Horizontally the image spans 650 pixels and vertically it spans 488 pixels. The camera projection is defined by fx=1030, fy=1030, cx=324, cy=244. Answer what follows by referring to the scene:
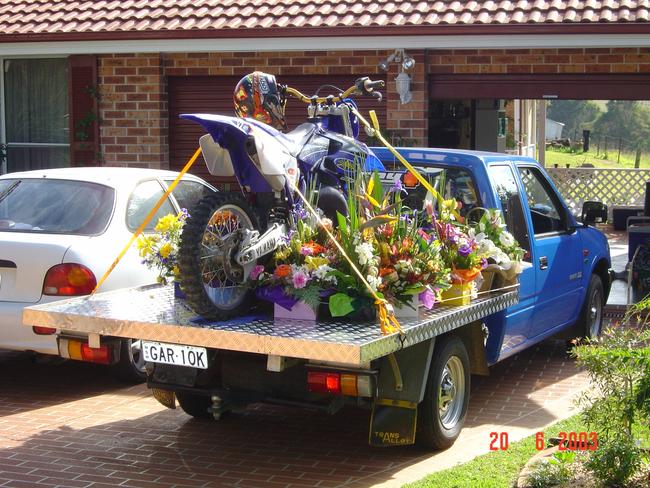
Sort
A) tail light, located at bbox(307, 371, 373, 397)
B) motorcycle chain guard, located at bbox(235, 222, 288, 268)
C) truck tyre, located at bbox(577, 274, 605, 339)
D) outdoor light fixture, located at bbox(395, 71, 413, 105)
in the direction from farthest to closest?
1. outdoor light fixture, located at bbox(395, 71, 413, 105)
2. truck tyre, located at bbox(577, 274, 605, 339)
3. motorcycle chain guard, located at bbox(235, 222, 288, 268)
4. tail light, located at bbox(307, 371, 373, 397)

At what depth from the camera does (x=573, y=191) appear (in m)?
23.4

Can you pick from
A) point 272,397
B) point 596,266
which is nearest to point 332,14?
point 596,266

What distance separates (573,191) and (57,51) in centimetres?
1374

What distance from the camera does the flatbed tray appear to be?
16.8 ft

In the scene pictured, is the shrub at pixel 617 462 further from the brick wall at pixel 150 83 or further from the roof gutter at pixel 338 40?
the brick wall at pixel 150 83

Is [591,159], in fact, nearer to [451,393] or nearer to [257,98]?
[257,98]

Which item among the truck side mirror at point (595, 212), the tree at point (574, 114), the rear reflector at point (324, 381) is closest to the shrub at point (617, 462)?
the rear reflector at point (324, 381)

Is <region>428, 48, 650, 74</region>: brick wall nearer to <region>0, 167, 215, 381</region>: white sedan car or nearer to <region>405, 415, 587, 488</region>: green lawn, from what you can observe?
<region>0, 167, 215, 381</region>: white sedan car

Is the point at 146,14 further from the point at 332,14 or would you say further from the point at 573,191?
the point at 573,191

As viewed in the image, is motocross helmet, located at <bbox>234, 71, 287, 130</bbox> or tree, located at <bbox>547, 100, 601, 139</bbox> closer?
motocross helmet, located at <bbox>234, 71, 287, 130</bbox>

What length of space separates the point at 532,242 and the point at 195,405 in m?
2.82

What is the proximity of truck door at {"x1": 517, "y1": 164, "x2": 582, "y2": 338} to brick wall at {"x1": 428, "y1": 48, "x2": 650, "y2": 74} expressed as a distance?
3.57 metres

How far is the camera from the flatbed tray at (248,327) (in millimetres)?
5121

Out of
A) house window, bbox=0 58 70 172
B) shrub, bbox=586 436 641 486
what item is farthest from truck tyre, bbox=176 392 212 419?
house window, bbox=0 58 70 172
